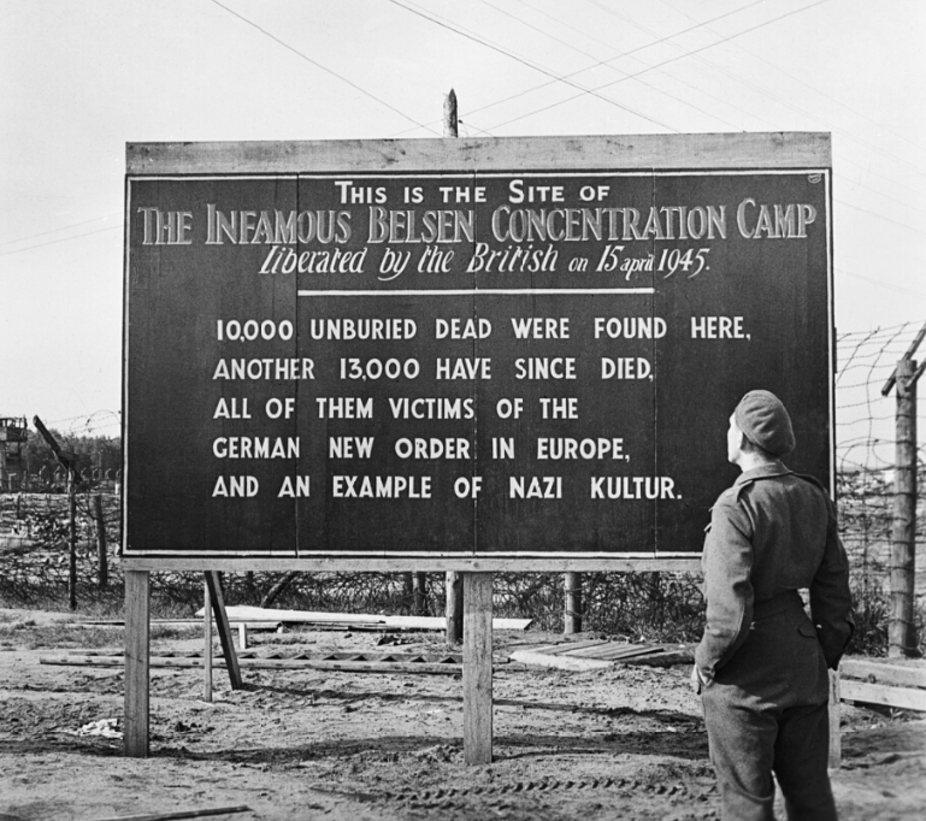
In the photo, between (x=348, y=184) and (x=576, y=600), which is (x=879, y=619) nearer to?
(x=576, y=600)

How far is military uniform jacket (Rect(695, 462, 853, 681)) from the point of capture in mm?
4375

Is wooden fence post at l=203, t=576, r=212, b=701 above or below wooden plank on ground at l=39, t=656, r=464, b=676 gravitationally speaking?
above

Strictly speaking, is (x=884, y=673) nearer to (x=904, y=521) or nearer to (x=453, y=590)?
(x=904, y=521)

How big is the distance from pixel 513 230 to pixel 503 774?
3.31 m

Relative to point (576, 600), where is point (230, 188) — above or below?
above

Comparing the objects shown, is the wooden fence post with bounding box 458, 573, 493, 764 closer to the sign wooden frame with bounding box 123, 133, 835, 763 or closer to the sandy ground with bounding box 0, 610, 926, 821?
the sign wooden frame with bounding box 123, 133, 835, 763

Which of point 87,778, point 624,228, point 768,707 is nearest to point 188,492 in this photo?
point 87,778

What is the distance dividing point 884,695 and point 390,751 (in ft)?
11.8

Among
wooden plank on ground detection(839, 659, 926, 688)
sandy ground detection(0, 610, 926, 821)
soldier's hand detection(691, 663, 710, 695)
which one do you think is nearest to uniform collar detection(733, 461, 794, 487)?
soldier's hand detection(691, 663, 710, 695)

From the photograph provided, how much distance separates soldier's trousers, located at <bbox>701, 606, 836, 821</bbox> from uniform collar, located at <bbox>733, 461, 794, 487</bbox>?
21.1 inches

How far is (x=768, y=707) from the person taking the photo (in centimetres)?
438

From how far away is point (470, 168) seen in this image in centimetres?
716

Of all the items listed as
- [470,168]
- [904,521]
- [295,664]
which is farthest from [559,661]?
[470,168]

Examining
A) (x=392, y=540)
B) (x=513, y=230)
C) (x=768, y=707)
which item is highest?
(x=513, y=230)
